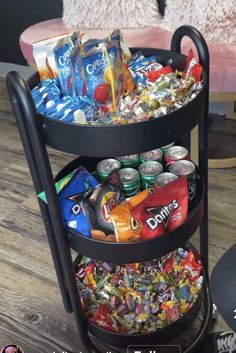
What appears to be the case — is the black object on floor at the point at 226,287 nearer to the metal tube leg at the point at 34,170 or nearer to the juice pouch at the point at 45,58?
the metal tube leg at the point at 34,170

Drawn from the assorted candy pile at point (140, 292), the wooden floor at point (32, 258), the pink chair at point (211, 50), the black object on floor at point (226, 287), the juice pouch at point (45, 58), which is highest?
the juice pouch at point (45, 58)

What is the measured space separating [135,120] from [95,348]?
27.8 inches

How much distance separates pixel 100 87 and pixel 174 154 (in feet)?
0.99

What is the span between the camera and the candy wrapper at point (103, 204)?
3.22 feet

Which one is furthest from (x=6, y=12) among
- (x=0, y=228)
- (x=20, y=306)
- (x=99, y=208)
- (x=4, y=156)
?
(x=99, y=208)

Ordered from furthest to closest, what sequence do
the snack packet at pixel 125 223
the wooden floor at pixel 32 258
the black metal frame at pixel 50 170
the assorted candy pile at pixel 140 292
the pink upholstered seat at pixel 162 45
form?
the pink upholstered seat at pixel 162 45 < the wooden floor at pixel 32 258 < the assorted candy pile at pixel 140 292 < the snack packet at pixel 125 223 < the black metal frame at pixel 50 170

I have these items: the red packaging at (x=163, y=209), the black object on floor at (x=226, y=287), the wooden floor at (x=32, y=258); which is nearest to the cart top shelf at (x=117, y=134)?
the red packaging at (x=163, y=209)

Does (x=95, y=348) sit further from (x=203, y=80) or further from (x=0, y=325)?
(x=203, y=80)

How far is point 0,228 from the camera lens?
5.82ft

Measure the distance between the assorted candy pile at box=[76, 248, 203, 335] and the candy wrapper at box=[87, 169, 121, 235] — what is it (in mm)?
294

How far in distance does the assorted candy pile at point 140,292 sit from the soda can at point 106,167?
0.32 m

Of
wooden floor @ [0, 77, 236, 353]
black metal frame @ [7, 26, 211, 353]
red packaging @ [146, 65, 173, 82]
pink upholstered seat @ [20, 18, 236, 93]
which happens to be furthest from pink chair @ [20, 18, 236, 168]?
red packaging @ [146, 65, 173, 82]

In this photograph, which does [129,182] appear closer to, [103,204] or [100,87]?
[103,204]

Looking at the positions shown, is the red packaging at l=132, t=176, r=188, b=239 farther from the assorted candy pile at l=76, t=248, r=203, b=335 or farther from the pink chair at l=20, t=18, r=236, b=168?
the pink chair at l=20, t=18, r=236, b=168
